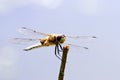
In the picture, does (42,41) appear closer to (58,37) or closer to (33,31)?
(58,37)

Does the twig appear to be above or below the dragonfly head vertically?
below

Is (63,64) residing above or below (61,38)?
below

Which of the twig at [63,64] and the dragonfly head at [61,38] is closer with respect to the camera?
the twig at [63,64]

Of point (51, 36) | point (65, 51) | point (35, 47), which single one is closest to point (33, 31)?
point (35, 47)

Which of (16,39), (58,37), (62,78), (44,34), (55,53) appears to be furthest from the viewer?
(16,39)

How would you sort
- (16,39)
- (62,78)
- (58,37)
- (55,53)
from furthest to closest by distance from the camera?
(16,39) < (58,37) < (55,53) < (62,78)

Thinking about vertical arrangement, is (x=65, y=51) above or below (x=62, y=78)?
above

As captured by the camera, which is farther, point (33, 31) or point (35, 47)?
point (33, 31)

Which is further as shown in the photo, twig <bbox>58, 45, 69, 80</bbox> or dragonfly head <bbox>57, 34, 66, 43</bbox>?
dragonfly head <bbox>57, 34, 66, 43</bbox>

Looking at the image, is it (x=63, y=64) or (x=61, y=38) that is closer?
(x=63, y=64)

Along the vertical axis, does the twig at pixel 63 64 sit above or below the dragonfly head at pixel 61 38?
below
